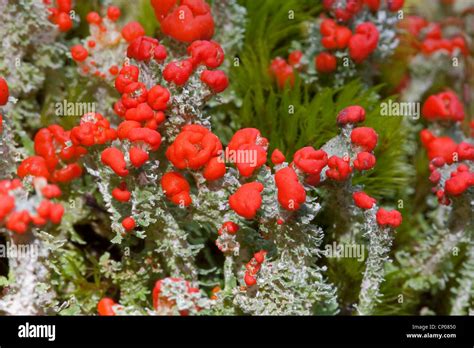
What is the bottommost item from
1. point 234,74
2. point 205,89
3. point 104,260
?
point 104,260

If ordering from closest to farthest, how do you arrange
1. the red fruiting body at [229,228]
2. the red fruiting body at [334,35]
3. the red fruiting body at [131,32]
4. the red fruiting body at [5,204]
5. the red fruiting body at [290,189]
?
1. the red fruiting body at [5,204]
2. the red fruiting body at [290,189]
3. the red fruiting body at [229,228]
4. the red fruiting body at [131,32]
5. the red fruiting body at [334,35]

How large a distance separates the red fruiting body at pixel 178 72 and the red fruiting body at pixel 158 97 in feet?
0.09

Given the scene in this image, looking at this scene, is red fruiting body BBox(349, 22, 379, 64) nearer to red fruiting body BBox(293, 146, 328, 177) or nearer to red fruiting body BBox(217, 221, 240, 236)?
red fruiting body BBox(293, 146, 328, 177)

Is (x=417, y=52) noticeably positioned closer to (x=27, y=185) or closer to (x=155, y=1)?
(x=155, y=1)

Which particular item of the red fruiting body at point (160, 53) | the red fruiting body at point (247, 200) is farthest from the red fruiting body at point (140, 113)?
the red fruiting body at point (247, 200)

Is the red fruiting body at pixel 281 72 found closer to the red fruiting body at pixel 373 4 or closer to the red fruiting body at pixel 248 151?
the red fruiting body at pixel 373 4

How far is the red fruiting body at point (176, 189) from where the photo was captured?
4.14 feet

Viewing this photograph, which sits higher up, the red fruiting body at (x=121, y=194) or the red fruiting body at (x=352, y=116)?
the red fruiting body at (x=352, y=116)

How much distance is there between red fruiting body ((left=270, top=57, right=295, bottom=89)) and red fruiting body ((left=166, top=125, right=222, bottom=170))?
0.44 meters

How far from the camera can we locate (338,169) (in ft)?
4.10

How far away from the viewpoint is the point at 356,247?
4.87ft

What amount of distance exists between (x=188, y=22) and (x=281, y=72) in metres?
0.37
